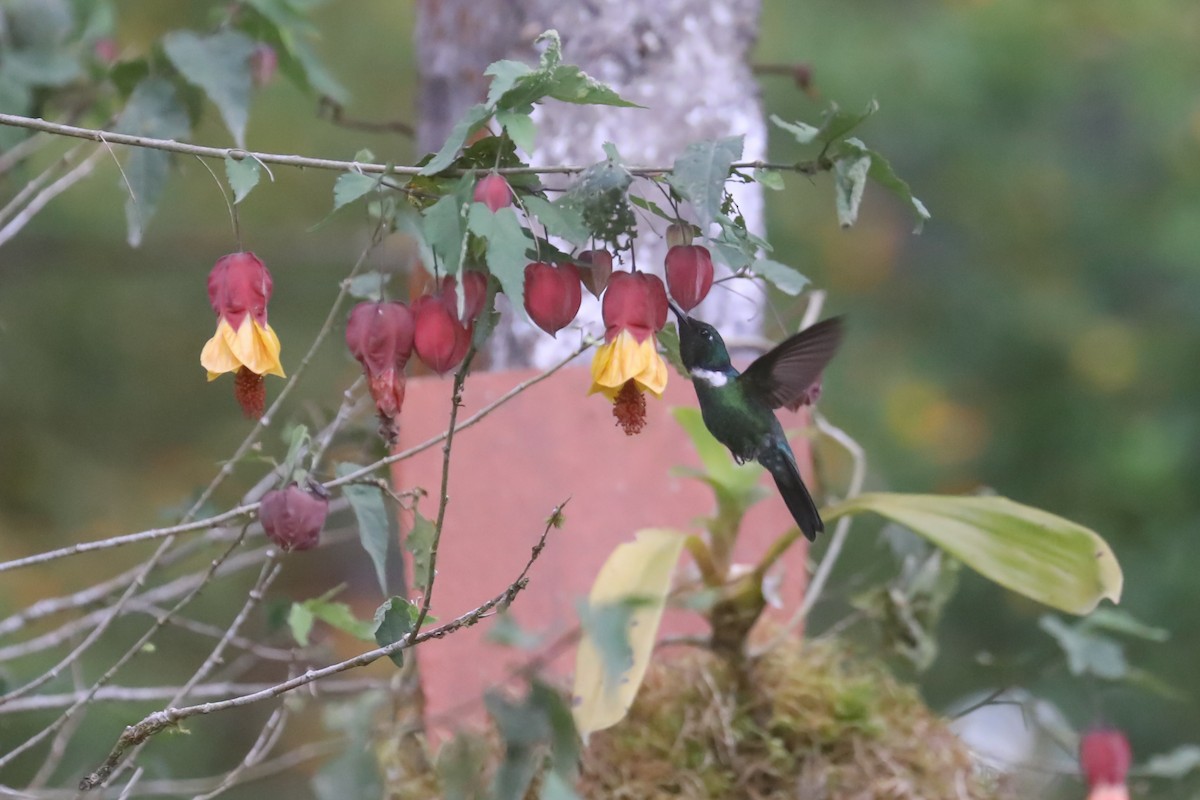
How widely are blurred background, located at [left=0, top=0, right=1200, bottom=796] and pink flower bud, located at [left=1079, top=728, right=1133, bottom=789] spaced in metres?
1.58

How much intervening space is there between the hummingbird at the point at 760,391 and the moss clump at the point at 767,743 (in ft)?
0.75

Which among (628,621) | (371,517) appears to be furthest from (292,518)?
(628,621)

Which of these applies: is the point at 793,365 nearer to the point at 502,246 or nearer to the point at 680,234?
the point at 680,234

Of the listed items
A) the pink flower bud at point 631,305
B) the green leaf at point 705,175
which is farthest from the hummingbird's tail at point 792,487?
the green leaf at point 705,175

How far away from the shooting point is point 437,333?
93cm

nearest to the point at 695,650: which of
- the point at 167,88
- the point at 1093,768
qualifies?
A: the point at 1093,768

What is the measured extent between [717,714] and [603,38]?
0.84 metres

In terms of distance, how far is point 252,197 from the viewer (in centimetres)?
368

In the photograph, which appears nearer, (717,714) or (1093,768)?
(717,714)

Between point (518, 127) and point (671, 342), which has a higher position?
point (518, 127)

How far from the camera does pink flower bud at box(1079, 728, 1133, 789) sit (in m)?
1.48

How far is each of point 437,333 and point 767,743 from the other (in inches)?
24.4

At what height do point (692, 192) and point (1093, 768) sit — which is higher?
point (692, 192)

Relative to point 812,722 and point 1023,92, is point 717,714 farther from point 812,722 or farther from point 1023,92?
point 1023,92
